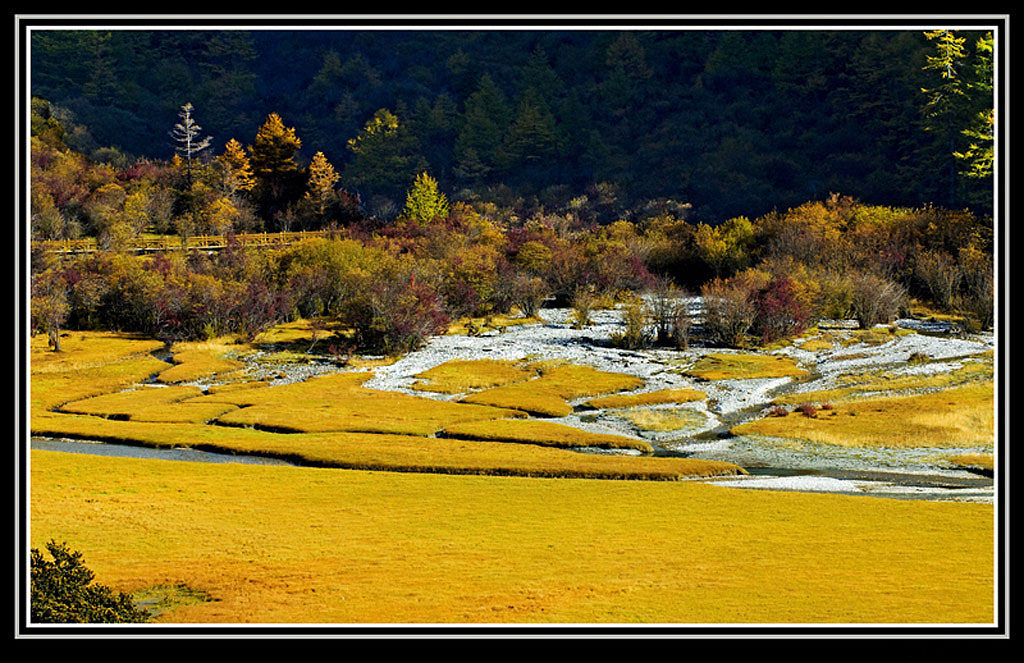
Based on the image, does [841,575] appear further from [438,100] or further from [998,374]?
[438,100]

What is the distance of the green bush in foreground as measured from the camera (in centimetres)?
2161

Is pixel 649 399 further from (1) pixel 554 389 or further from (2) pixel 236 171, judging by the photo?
(2) pixel 236 171

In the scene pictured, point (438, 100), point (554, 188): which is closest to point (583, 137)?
point (554, 188)

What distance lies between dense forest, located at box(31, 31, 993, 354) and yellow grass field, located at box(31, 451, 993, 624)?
38.8m

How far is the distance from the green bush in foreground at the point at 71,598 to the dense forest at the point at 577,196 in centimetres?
5135

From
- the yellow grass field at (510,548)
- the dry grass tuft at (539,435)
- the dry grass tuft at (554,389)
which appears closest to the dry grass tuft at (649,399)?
the dry grass tuft at (554,389)

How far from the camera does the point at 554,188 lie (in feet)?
544

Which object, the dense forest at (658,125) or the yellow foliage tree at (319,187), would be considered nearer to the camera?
the yellow foliage tree at (319,187)

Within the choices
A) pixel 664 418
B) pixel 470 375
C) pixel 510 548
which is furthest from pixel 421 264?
pixel 510 548

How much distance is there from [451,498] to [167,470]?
1180cm

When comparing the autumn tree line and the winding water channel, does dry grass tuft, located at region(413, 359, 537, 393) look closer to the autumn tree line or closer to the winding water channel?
the autumn tree line

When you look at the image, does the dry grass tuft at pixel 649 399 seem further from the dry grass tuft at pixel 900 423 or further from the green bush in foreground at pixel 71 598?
the green bush in foreground at pixel 71 598

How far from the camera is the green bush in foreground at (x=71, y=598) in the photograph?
2161 centimetres
